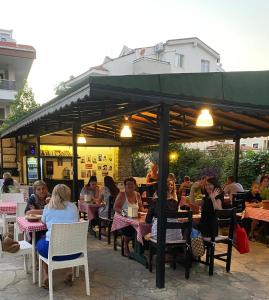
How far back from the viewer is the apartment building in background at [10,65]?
1898cm

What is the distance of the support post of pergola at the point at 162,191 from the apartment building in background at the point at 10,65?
1627 centimetres

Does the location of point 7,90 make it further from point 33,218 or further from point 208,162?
point 33,218

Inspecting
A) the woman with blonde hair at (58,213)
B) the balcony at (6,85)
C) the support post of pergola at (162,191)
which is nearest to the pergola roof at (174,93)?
the support post of pergola at (162,191)

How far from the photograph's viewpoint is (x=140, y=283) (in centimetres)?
417

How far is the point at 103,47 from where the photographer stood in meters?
33.6

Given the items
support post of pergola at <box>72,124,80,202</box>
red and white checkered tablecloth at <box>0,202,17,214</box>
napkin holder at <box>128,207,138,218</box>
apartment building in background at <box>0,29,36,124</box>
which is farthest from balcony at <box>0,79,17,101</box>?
napkin holder at <box>128,207,138,218</box>

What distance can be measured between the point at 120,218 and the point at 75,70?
25.2 metres

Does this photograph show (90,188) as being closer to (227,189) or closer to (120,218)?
(120,218)

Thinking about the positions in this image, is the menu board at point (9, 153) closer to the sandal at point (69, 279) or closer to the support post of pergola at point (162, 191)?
the sandal at point (69, 279)

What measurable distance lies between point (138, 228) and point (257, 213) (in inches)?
101

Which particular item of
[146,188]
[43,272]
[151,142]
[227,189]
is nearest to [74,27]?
[151,142]

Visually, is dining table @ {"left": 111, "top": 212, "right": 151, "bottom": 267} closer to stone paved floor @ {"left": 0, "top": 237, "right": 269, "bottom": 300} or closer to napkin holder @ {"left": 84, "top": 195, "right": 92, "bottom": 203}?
stone paved floor @ {"left": 0, "top": 237, "right": 269, "bottom": 300}

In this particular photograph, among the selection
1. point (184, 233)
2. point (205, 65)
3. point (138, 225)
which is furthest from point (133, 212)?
point (205, 65)

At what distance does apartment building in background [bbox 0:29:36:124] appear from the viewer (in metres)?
19.0
